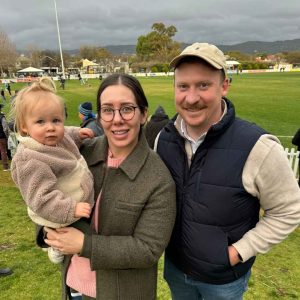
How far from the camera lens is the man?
1.78 metres

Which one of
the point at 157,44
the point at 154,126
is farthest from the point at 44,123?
the point at 157,44

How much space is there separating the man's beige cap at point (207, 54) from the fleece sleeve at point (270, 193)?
0.47 meters

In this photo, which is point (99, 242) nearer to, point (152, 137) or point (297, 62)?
point (152, 137)

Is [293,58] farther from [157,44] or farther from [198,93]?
[198,93]

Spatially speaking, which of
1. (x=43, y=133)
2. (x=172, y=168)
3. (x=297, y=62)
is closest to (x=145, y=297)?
(x=172, y=168)

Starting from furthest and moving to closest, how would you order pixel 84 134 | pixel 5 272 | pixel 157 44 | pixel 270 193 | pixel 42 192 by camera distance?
pixel 157 44 < pixel 5 272 < pixel 84 134 < pixel 270 193 < pixel 42 192

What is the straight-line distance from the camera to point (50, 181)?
1.69m

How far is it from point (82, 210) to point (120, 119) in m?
0.51

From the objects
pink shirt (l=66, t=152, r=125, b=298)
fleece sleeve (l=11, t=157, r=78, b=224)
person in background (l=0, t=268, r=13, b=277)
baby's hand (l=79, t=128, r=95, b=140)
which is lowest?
person in background (l=0, t=268, r=13, b=277)

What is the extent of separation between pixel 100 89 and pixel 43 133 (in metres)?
0.40

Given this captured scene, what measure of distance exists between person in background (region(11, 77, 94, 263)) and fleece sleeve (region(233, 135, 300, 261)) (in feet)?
2.94

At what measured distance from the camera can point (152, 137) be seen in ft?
16.3

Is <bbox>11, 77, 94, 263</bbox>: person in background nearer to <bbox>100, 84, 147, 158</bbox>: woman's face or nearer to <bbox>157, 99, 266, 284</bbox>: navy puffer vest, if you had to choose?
<bbox>100, 84, 147, 158</bbox>: woman's face

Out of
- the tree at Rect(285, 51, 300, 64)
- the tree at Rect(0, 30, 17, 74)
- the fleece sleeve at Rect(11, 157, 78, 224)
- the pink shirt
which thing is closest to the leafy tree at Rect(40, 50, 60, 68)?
the tree at Rect(0, 30, 17, 74)
